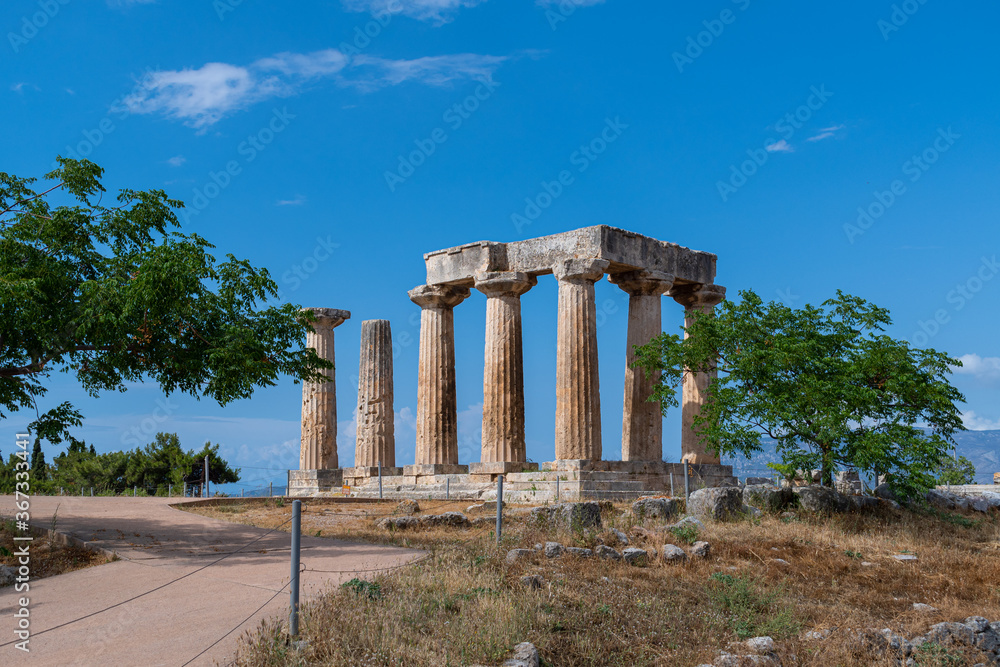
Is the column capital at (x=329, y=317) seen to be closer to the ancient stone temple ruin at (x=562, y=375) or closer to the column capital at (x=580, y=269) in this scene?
the ancient stone temple ruin at (x=562, y=375)

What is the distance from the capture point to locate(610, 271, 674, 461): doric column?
30.4 m

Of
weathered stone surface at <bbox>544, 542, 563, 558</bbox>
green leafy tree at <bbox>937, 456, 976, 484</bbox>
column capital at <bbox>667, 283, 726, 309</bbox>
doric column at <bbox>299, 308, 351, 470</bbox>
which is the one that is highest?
column capital at <bbox>667, 283, 726, 309</bbox>

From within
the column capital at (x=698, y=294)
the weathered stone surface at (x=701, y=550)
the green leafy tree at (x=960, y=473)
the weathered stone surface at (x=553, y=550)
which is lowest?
the green leafy tree at (x=960, y=473)

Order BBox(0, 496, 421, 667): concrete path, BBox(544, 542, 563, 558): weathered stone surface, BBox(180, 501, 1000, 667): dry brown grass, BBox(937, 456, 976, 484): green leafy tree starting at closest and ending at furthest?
BBox(0, 496, 421, 667): concrete path, BBox(180, 501, 1000, 667): dry brown grass, BBox(544, 542, 563, 558): weathered stone surface, BBox(937, 456, 976, 484): green leafy tree

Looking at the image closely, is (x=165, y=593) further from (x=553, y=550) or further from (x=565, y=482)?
(x=565, y=482)

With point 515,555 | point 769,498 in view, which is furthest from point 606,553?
point 769,498

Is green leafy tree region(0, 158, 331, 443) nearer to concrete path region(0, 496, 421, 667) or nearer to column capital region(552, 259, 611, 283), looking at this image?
concrete path region(0, 496, 421, 667)

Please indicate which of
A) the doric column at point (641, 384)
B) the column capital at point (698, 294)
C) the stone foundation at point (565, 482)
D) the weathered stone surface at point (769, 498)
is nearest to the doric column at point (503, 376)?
the stone foundation at point (565, 482)

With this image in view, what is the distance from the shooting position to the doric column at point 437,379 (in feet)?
106

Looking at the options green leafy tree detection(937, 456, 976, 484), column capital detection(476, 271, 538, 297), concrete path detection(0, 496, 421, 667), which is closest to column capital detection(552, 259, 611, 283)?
column capital detection(476, 271, 538, 297)

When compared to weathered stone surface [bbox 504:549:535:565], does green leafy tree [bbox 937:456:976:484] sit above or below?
below

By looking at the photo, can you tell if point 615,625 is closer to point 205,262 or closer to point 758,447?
point 205,262

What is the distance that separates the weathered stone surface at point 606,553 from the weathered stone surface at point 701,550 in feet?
5.67

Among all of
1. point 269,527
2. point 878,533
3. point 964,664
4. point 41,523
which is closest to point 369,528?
point 269,527
